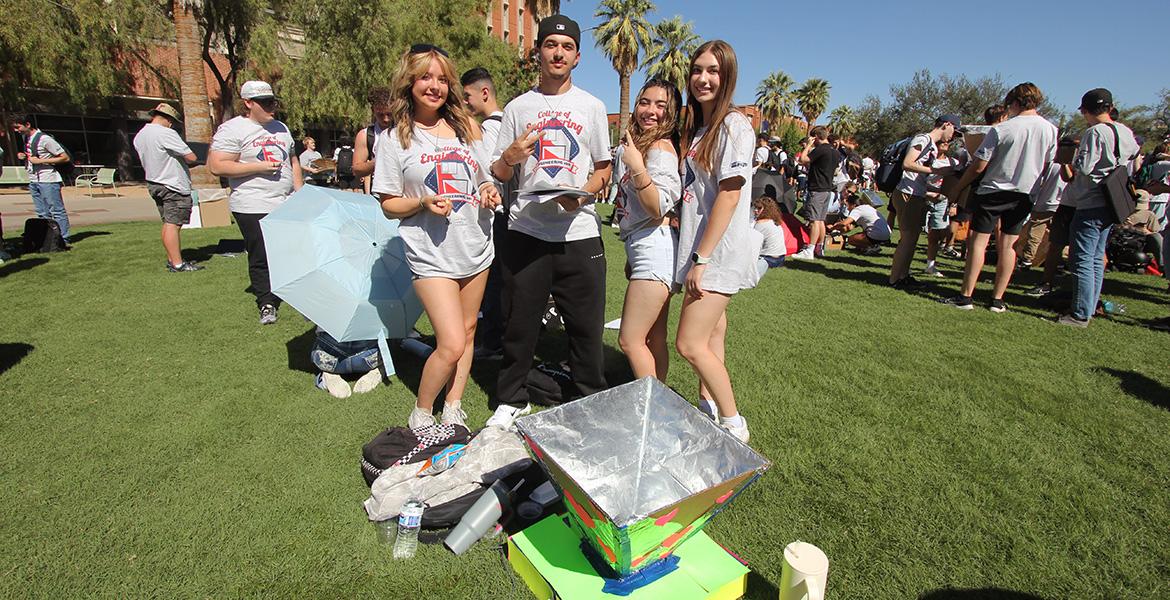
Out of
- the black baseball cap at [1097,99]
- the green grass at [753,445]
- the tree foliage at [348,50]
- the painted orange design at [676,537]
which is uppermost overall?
the tree foliage at [348,50]

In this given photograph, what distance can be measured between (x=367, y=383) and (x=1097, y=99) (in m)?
6.94

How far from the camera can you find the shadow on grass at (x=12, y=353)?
4.09 m

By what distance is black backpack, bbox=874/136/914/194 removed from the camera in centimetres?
709

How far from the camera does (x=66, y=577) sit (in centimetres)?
219

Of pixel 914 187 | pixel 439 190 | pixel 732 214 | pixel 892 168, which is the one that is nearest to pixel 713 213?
pixel 732 214

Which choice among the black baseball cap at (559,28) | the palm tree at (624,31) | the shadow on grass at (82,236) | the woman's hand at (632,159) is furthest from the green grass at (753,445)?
the palm tree at (624,31)

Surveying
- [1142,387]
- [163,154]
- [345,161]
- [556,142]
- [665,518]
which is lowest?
[1142,387]

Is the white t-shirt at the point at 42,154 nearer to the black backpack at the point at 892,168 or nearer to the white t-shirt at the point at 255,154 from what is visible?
the white t-shirt at the point at 255,154

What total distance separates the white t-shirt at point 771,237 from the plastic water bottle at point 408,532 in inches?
205

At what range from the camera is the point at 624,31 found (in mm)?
33312

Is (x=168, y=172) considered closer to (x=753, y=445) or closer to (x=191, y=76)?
(x=753, y=445)

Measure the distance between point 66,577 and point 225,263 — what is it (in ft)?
20.5

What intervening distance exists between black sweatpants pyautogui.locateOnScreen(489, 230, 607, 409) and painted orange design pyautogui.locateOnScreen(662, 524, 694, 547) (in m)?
1.54

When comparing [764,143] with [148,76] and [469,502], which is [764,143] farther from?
[148,76]
